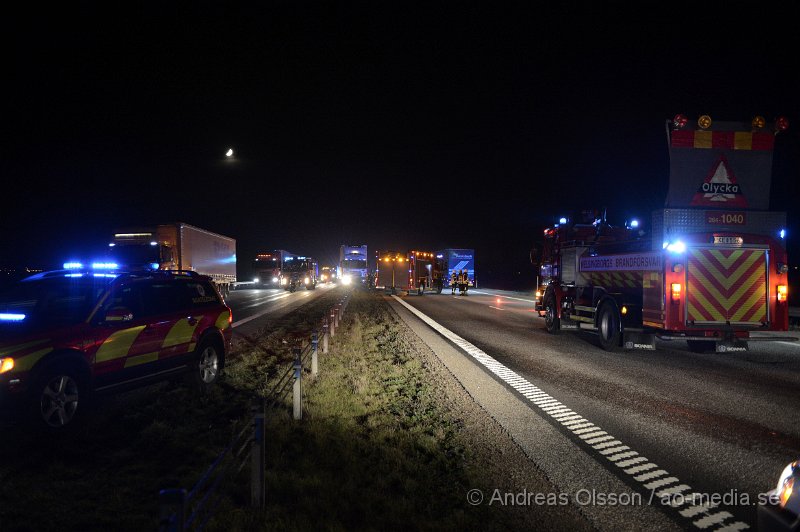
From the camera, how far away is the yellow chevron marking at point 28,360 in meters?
4.92

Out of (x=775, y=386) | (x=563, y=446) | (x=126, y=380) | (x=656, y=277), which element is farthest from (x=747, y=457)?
→ (x=126, y=380)

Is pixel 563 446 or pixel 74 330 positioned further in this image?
pixel 74 330

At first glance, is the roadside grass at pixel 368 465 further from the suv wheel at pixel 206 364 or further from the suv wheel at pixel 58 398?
the suv wheel at pixel 58 398

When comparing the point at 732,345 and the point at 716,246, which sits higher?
the point at 716,246

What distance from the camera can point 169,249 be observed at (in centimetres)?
2200

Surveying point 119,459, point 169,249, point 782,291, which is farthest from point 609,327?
point 169,249

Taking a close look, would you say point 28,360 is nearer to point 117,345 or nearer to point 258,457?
point 117,345

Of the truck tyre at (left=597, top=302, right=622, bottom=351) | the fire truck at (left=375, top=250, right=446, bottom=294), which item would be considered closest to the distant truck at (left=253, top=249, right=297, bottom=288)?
the fire truck at (left=375, top=250, right=446, bottom=294)

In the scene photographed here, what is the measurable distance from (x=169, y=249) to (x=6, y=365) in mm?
18475

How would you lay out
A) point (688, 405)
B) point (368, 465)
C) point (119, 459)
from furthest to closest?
point (688, 405) < point (119, 459) < point (368, 465)

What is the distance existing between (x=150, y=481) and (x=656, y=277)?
9.73 meters

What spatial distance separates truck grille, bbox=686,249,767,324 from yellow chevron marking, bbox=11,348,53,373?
426 inches

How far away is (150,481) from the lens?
14.3ft

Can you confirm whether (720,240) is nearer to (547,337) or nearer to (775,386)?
(775,386)
